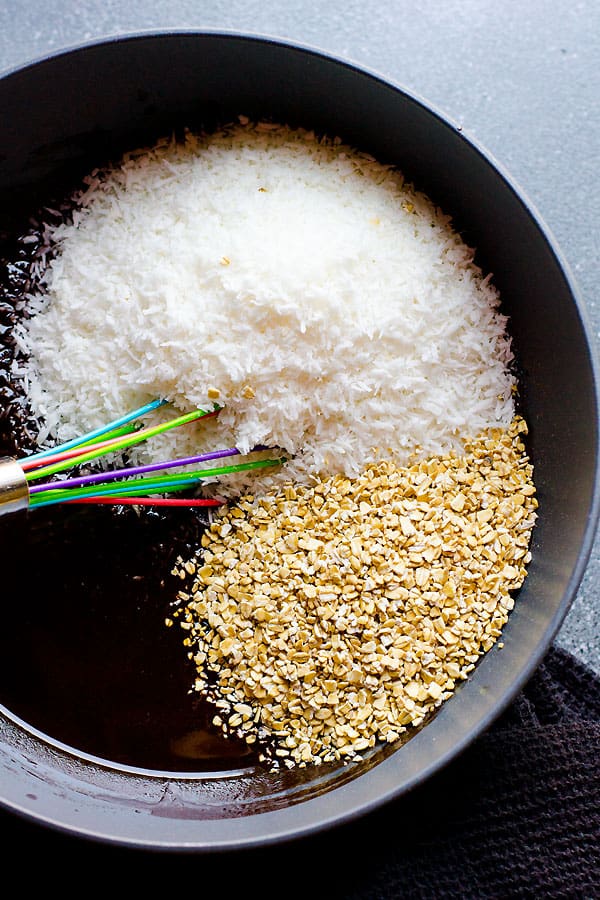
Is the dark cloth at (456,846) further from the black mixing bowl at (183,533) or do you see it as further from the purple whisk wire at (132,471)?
the purple whisk wire at (132,471)

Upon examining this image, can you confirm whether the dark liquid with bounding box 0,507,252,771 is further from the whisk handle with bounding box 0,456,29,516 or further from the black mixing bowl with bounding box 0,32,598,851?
the whisk handle with bounding box 0,456,29,516

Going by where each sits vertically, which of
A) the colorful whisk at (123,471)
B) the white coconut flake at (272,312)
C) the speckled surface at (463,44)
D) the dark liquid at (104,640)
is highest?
the speckled surface at (463,44)

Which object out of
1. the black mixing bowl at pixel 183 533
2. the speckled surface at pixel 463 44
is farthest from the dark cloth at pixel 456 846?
the speckled surface at pixel 463 44

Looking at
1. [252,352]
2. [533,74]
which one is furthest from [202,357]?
[533,74]

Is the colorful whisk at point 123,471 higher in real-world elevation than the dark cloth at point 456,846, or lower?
higher

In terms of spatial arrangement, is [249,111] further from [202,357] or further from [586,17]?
[586,17]

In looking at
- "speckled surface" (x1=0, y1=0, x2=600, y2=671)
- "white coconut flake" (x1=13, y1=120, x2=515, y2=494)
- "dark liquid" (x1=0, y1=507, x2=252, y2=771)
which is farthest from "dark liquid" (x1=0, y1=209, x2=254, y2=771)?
"speckled surface" (x1=0, y1=0, x2=600, y2=671)

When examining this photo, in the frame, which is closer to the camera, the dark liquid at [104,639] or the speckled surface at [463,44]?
the dark liquid at [104,639]

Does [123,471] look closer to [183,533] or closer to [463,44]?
[183,533]

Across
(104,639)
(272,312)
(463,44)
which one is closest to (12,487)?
(104,639)
